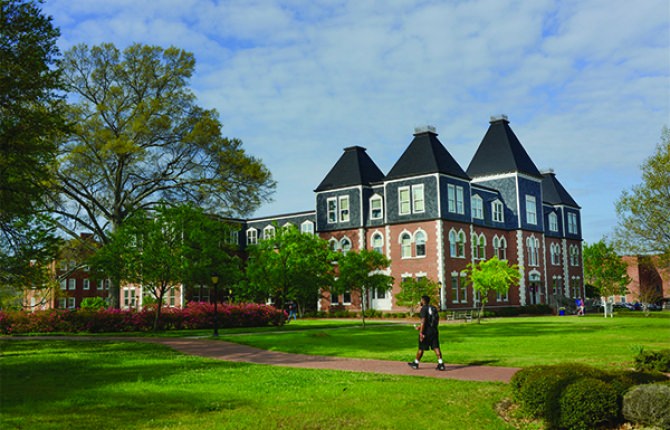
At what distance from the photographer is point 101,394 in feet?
39.1

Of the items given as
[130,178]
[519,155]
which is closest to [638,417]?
[130,178]

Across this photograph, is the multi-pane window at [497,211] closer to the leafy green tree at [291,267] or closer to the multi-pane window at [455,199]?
the multi-pane window at [455,199]

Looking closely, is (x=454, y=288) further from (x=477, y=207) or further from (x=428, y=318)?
(x=428, y=318)

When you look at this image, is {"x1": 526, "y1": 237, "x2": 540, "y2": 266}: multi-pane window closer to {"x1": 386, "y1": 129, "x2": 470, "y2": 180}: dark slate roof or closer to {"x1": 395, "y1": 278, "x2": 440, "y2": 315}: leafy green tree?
{"x1": 386, "y1": 129, "x2": 470, "y2": 180}: dark slate roof

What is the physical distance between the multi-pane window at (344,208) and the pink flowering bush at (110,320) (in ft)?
69.8

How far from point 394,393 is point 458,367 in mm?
4814

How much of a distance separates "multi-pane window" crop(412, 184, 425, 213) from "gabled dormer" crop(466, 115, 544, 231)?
38.1 feet

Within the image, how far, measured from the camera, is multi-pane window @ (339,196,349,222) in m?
57.7

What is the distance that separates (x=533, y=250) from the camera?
2421 inches

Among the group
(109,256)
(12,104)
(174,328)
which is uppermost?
(12,104)

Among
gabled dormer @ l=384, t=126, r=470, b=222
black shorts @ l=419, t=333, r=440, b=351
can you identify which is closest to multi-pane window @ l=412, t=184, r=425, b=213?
gabled dormer @ l=384, t=126, r=470, b=222

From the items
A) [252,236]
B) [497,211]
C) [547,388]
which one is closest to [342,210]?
[252,236]

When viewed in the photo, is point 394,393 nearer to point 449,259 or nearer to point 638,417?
point 638,417

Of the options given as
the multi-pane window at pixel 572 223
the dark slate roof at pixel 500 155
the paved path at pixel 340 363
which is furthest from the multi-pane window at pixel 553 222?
the paved path at pixel 340 363
